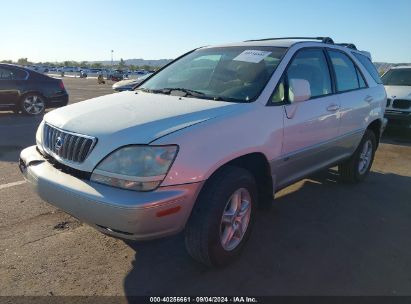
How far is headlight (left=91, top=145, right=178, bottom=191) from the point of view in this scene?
2.57 m

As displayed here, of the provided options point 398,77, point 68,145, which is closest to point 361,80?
point 68,145

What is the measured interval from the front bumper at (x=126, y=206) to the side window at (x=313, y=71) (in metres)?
1.79

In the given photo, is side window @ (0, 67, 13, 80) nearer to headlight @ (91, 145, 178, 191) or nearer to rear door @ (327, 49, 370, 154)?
rear door @ (327, 49, 370, 154)

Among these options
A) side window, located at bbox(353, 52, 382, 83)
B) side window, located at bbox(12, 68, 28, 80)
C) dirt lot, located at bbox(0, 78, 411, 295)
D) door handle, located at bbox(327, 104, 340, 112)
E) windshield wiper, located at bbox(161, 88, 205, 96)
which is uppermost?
side window, located at bbox(353, 52, 382, 83)

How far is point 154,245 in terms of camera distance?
11.6 feet

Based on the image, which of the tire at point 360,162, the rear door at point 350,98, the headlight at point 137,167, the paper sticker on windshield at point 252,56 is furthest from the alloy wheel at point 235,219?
the tire at point 360,162

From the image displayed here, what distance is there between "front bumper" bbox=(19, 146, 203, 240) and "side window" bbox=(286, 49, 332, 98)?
1.79 meters

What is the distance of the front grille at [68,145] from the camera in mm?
2785

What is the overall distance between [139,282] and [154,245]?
607 mm

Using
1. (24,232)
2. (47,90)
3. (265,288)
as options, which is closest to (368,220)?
(265,288)

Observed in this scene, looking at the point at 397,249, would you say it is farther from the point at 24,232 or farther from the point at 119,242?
the point at 24,232

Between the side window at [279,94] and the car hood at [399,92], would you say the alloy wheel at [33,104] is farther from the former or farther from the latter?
the car hood at [399,92]

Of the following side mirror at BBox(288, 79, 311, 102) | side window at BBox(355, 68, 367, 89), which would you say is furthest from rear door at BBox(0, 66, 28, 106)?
side mirror at BBox(288, 79, 311, 102)

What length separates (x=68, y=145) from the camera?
9.55 feet
